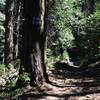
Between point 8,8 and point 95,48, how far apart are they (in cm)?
2147

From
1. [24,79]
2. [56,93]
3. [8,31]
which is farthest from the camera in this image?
[8,31]

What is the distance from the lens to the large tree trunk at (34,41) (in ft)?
32.3

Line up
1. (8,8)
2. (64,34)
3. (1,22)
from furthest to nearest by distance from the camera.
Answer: (64,34) < (1,22) < (8,8)

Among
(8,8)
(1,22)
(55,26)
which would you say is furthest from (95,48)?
(8,8)

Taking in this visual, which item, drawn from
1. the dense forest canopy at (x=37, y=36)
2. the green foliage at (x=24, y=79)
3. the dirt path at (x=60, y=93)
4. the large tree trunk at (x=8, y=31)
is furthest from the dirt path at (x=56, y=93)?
the large tree trunk at (x=8, y=31)

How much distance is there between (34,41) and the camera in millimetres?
9875

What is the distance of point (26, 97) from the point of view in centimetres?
859

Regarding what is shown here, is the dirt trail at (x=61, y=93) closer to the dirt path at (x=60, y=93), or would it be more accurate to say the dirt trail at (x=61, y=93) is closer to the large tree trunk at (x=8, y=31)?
the dirt path at (x=60, y=93)

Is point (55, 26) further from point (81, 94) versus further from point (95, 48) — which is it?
point (81, 94)

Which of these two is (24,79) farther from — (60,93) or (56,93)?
(60,93)

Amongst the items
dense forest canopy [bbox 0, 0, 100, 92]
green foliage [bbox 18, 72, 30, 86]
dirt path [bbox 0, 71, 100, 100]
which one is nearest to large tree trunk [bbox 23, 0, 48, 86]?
dense forest canopy [bbox 0, 0, 100, 92]

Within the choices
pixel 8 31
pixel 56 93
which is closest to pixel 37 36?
pixel 56 93

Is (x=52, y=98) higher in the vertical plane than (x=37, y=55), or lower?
lower

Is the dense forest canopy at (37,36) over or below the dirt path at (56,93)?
over
